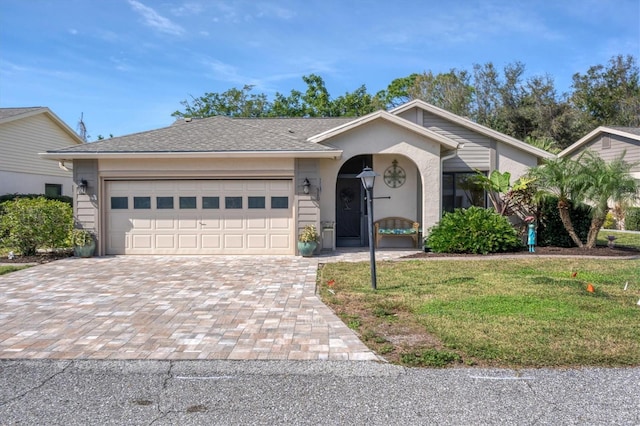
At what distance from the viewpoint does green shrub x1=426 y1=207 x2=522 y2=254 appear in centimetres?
1206

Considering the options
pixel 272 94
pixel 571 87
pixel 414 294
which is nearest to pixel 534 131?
pixel 571 87

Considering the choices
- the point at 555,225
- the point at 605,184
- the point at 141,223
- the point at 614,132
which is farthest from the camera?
the point at 614,132

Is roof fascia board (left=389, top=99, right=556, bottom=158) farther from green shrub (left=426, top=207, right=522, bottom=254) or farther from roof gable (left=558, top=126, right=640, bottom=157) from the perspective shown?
roof gable (left=558, top=126, right=640, bottom=157)

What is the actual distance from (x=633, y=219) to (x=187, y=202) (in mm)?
18879

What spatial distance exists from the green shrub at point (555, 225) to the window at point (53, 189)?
20.3m

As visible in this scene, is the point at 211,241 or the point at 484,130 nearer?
the point at 211,241

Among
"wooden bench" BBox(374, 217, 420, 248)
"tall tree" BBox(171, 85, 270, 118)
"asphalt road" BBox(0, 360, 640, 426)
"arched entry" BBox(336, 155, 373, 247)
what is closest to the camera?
"asphalt road" BBox(0, 360, 640, 426)

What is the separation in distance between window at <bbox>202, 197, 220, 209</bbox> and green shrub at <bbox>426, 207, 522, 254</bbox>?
5.92 meters

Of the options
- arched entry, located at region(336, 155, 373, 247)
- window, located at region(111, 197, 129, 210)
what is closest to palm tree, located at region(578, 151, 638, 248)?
arched entry, located at region(336, 155, 373, 247)

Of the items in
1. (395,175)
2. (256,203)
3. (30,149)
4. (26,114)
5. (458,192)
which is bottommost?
(256,203)

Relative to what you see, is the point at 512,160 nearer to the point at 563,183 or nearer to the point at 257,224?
the point at 563,183

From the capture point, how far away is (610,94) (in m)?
33.6

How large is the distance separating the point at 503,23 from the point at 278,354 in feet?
38.1

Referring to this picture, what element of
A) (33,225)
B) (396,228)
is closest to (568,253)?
(396,228)
